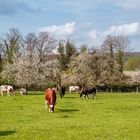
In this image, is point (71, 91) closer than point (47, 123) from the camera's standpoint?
No

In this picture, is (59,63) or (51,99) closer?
(51,99)

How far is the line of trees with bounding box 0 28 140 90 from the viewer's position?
7831 centimetres

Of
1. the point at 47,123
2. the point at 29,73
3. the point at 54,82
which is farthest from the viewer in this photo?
the point at 54,82

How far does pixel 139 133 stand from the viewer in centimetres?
1762

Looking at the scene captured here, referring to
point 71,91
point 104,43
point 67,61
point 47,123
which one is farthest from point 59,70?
point 47,123

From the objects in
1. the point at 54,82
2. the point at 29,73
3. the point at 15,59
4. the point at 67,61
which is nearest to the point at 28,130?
the point at 29,73

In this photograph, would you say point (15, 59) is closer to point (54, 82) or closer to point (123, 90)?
point (54, 82)

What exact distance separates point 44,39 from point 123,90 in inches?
913

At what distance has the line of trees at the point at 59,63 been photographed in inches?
3083

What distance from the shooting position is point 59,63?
106 m

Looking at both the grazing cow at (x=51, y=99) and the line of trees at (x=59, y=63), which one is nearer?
the grazing cow at (x=51, y=99)

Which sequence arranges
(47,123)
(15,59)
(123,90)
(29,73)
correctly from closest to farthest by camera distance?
(47,123) → (29,73) → (15,59) → (123,90)

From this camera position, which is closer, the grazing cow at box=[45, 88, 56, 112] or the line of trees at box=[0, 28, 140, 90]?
the grazing cow at box=[45, 88, 56, 112]

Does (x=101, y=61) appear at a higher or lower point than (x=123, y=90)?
higher
